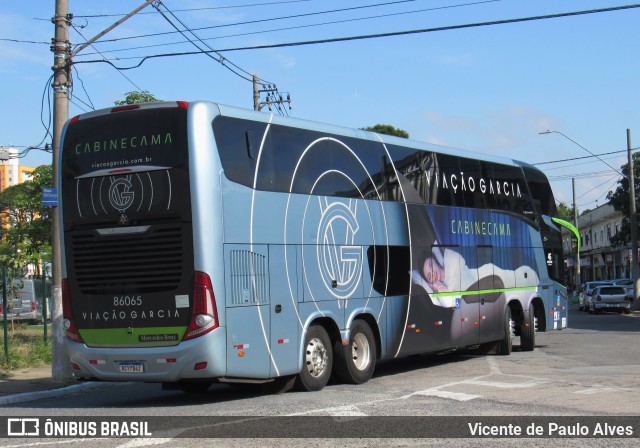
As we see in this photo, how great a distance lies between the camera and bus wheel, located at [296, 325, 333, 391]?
41.9 feet

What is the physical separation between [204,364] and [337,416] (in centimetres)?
198

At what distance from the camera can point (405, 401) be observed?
11477 millimetres

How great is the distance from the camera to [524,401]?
11312 millimetres

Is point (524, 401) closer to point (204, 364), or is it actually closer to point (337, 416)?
point (337, 416)

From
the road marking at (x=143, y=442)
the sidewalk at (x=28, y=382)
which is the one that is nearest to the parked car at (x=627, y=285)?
the sidewalk at (x=28, y=382)

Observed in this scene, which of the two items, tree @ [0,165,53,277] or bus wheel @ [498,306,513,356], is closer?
bus wheel @ [498,306,513,356]

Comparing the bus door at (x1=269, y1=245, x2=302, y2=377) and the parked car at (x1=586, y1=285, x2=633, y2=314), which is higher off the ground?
the bus door at (x1=269, y1=245, x2=302, y2=377)

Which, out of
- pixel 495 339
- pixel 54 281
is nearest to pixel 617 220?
pixel 495 339

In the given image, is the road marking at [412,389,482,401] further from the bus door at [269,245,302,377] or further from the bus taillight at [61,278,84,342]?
the bus taillight at [61,278,84,342]

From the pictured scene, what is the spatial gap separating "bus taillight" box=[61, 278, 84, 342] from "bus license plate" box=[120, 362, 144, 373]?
0.92 metres

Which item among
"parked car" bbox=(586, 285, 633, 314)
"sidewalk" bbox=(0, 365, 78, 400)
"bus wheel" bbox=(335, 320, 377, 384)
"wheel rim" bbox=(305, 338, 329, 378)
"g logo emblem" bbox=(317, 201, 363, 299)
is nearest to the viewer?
"wheel rim" bbox=(305, 338, 329, 378)

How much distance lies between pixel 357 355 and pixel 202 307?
3.81 metres

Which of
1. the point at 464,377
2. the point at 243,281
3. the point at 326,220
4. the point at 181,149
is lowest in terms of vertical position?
the point at 464,377

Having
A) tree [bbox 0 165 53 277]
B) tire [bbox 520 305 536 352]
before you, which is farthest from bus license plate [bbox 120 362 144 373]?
tree [bbox 0 165 53 277]
